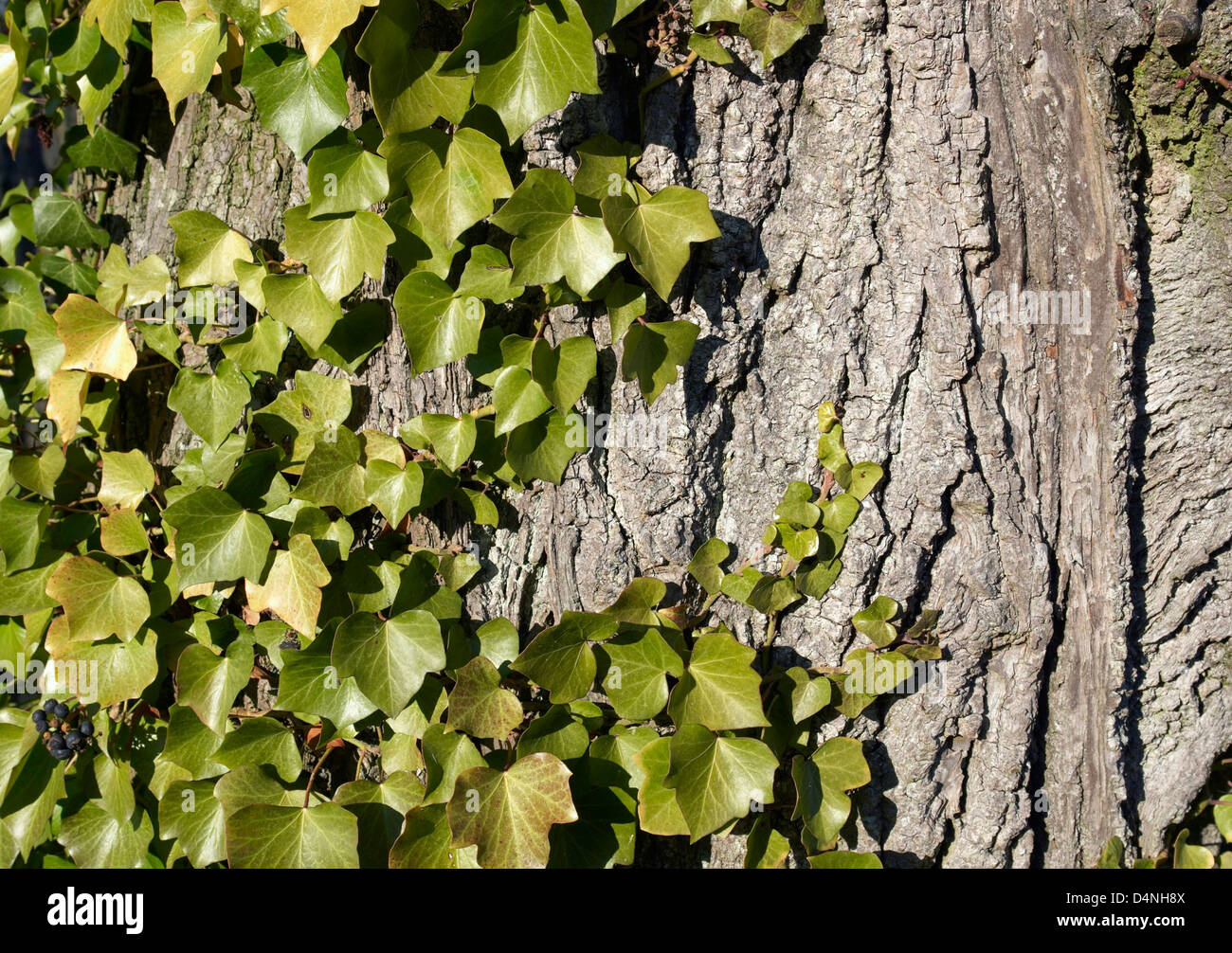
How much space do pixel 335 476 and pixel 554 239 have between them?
0.60 metres

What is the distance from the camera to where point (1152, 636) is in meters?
1.52

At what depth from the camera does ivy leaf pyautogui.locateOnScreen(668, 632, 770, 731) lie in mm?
1362

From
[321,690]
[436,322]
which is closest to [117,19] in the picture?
[436,322]

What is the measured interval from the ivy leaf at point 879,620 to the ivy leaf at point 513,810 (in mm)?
596

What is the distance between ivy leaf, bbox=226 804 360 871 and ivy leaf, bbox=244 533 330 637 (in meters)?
A: 0.34

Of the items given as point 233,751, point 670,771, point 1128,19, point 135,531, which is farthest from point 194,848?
point 1128,19

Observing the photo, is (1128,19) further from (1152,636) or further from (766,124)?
(1152,636)

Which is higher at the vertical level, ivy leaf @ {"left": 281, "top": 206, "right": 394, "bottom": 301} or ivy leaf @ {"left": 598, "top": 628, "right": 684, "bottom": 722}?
ivy leaf @ {"left": 281, "top": 206, "right": 394, "bottom": 301}

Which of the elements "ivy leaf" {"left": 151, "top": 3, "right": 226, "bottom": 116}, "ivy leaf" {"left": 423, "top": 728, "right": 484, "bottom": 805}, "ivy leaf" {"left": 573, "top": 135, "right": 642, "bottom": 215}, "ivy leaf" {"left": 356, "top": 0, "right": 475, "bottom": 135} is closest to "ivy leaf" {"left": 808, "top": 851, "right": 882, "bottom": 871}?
"ivy leaf" {"left": 423, "top": 728, "right": 484, "bottom": 805}

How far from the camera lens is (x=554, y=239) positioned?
1.29m

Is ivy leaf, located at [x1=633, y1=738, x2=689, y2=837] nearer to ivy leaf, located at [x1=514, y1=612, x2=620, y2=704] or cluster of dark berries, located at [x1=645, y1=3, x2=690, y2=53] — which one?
ivy leaf, located at [x1=514, y1=612, x2=620, y2=704]

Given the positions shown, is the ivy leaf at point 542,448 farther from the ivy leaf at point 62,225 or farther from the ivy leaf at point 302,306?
the ivy leaf at point 62,225

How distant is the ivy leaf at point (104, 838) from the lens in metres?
1.72
